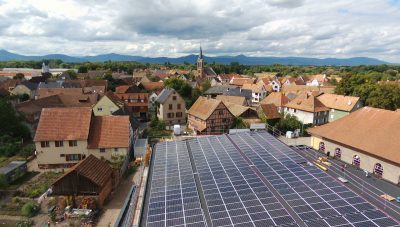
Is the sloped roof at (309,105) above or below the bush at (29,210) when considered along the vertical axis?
above

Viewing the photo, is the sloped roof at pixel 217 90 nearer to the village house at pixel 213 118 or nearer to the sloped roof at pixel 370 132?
the village house at pixel 213 118

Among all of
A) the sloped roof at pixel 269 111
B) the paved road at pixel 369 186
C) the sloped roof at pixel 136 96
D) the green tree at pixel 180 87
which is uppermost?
the green tree at pixel 180 87

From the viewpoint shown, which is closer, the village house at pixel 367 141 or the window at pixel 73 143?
the village house at pixel 367 141

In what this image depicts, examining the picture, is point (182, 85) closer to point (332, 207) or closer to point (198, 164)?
point (198, 164)

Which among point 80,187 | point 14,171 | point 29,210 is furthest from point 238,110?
point 29,210

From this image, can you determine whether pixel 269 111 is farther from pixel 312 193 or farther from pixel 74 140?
pixel 312 193

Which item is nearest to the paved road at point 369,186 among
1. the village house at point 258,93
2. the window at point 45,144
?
the window at point 45,144
